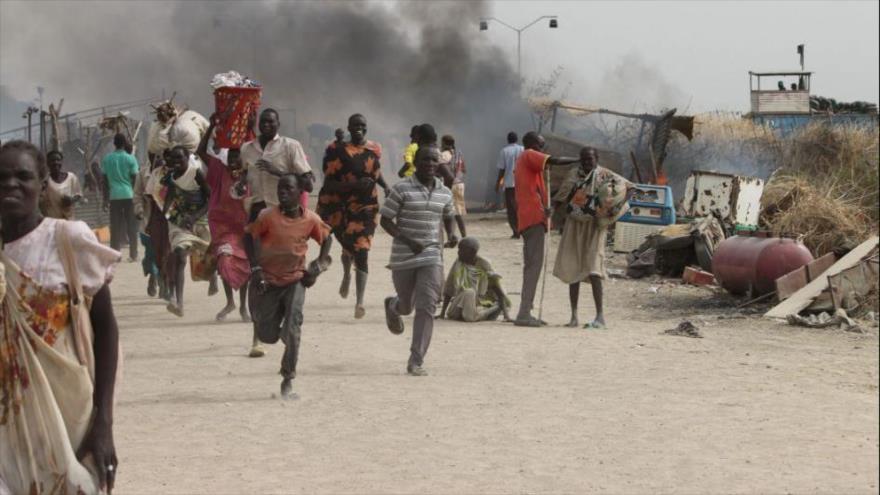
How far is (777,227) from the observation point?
15.3 meters

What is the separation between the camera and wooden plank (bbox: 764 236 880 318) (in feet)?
39.3

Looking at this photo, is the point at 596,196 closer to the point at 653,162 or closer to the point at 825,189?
the point at 825,189

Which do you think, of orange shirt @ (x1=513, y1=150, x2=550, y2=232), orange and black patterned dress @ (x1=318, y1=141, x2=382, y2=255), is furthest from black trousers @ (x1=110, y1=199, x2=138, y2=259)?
orange shirt @ (x1=513, y1=150, x2=550, y2=232)

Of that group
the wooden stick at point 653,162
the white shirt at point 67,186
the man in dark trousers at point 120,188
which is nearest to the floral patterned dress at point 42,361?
the white shirt at point 67,186

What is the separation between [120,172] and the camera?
16.8 metres

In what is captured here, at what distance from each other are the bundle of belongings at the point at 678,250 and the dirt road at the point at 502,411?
3.86 meters

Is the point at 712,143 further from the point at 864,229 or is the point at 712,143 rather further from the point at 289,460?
the point at 289,460

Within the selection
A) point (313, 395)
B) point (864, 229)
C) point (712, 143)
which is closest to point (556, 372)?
point (313, 395)

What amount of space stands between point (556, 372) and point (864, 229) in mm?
6518

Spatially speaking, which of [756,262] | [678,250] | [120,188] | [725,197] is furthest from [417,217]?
[725,197]

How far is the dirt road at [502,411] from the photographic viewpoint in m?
6.09

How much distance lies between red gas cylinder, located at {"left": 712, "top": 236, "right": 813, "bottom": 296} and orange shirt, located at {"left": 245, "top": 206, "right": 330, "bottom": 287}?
6092 millimetres

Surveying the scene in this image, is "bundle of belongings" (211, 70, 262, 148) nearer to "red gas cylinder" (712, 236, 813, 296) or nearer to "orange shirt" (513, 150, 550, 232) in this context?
"orange shirt" (513, 150, 550, 232)

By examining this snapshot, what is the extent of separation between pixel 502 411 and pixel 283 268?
61.6 inches
